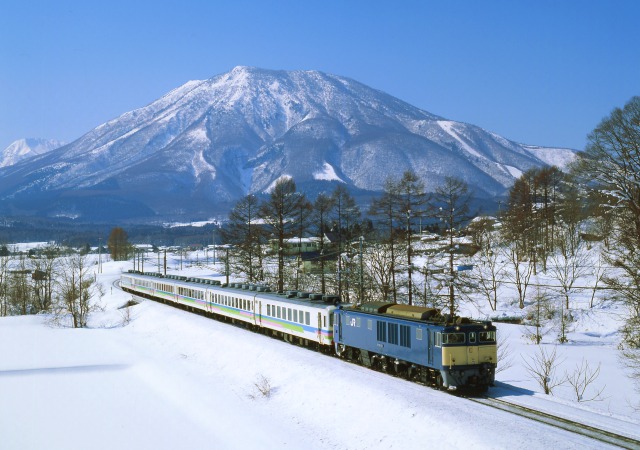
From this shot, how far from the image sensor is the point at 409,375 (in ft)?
90.5

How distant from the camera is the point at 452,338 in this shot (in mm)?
24719

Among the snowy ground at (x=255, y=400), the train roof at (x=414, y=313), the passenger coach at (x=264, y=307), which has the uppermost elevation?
the train roof at (x=414, y=313)

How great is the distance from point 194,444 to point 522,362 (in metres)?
19.9

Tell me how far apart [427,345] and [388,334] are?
3005 mm

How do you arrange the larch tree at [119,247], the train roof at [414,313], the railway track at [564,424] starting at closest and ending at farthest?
the railway track at [564,424]
the train roof at [414,313]
the larch tree at [119,247]

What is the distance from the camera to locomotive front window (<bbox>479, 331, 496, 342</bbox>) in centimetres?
2538

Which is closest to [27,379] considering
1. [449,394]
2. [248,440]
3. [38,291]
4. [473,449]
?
[248,440]

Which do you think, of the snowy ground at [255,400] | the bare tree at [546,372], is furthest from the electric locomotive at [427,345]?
the bare tree at [546,372]

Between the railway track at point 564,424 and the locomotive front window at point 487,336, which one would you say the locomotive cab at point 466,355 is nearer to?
the locomotive front window at point 487,336

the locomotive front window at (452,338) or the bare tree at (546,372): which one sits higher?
the locomotive front window at (452,338)

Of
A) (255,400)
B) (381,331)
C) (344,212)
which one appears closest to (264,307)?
(344,212)

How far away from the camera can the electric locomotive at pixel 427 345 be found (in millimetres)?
24781

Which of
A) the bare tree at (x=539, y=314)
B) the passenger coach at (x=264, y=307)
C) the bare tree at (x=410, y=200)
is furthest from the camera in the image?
the bare tree at (x=539, y=314)

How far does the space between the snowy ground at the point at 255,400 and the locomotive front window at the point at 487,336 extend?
216cm
